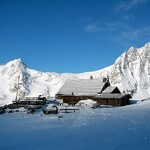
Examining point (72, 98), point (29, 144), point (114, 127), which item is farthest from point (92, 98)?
point (29, 144)

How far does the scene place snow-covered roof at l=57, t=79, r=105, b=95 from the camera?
75938mm

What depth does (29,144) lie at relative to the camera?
2208cm

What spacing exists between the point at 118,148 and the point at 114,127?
8.23m

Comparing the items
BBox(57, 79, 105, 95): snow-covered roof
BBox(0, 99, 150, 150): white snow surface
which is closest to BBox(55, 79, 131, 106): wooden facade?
BBox(57, 79, 105, 95): snow-covered roof

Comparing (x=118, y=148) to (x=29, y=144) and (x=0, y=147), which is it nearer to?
(x=29, y=144)

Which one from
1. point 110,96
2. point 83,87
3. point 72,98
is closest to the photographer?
point 110,96

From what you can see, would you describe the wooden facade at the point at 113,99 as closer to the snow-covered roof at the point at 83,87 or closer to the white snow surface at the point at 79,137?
the snow-covered roof at the point at 83,87

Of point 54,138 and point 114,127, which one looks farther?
point 114,127

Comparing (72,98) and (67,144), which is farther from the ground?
(72,98)

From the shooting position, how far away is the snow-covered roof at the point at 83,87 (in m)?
75.9

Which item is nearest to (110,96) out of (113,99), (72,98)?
(113,99)

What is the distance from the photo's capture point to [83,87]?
7950 centimetres

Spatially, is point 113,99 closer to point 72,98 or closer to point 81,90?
point 81,90

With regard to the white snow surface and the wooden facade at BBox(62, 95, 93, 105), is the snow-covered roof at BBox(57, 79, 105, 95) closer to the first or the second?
the wooden facade at BBox(62, 95, 93, 105)
